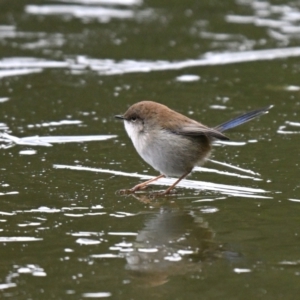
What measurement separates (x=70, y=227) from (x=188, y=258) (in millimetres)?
1059

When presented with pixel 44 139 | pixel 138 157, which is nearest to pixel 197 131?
pixel 138 157

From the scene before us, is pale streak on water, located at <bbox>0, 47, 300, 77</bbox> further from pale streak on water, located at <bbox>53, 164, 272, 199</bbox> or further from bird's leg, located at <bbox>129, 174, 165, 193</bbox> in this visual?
bird's leg, located at <bbox>129, 174, 165, 193</bbox>

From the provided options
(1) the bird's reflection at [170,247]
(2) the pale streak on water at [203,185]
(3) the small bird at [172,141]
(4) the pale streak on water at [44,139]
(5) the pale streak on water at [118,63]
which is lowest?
(2) the pale streak on water at [203,185]

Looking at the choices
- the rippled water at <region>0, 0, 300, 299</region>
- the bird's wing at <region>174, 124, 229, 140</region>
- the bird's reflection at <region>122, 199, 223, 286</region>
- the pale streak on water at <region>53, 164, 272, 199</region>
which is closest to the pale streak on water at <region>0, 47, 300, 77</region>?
the rippled water at <region>0, 0, 300, 299</region>

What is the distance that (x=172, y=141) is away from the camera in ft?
22.1

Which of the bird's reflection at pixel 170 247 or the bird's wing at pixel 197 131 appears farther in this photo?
the bird's wing at pixel 197 131

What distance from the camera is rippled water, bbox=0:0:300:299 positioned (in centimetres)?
493

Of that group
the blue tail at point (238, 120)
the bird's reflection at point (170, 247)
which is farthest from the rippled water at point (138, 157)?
the blue tail at point (238, 120)

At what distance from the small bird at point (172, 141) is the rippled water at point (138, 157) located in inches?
9.8

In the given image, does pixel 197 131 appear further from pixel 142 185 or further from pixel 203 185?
pixel 142 185

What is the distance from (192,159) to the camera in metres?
6.77

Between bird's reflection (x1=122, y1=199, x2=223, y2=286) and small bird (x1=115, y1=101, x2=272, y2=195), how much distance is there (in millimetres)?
581

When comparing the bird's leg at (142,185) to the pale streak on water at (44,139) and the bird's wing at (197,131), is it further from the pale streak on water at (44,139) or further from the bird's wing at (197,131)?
the pale streak on water at (44,139)

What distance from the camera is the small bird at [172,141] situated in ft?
22.0
